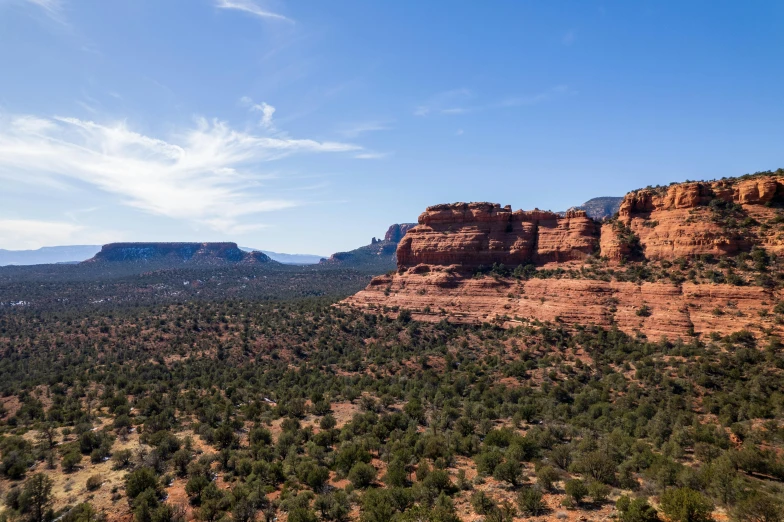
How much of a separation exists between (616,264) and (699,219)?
9488mm

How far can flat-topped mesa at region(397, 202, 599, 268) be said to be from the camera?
5266 centimetres

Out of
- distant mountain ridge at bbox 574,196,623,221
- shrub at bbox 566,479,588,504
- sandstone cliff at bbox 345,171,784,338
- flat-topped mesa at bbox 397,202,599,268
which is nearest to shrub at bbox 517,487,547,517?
shrub at bbox 566,479,588,504

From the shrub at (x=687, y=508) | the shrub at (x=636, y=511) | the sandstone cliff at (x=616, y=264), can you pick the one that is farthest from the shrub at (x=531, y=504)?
the sandstone cliff at (x=616, y=264)

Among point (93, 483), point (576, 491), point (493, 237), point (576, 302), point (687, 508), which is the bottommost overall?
point (93, 483)

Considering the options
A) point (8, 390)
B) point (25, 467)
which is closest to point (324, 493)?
point (25, 467)

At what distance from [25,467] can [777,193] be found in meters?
69.1

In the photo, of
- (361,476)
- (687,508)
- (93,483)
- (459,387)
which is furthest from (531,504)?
(93,483)

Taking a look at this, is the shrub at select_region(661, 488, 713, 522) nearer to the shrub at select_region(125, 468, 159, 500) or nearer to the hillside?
the hillside

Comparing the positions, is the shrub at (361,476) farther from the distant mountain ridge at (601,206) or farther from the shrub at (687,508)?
the distant mountain ridge at (601,206)

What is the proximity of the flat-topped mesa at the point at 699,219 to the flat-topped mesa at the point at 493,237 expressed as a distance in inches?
194

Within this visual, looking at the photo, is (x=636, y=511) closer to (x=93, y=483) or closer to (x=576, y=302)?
(x=93, y=483)

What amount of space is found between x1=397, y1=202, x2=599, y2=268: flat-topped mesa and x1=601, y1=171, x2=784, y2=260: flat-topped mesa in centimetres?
492

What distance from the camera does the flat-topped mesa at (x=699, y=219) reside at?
128ft

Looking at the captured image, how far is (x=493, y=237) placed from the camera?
194 ft
